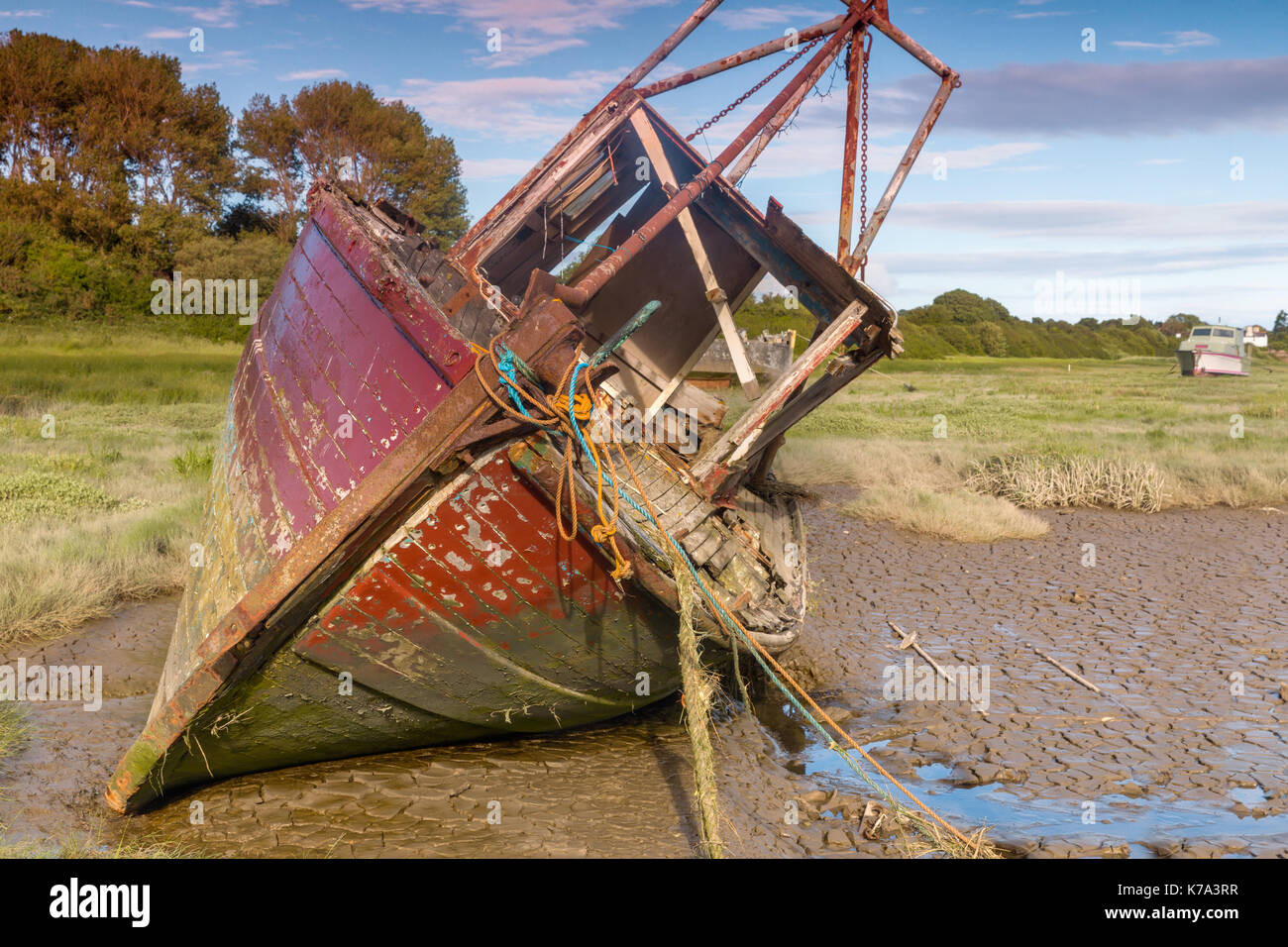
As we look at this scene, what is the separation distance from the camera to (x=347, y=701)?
4.77m

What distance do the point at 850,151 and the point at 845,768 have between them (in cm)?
401

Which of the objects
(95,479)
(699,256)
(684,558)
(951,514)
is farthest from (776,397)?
(95,479)

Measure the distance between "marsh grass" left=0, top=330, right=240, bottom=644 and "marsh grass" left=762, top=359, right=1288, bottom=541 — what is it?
26.9ft

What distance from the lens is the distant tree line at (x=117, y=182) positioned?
3150 centimetres

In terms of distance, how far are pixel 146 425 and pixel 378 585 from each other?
1552 centimetres

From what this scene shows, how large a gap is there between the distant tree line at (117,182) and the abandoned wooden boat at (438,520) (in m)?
27.8

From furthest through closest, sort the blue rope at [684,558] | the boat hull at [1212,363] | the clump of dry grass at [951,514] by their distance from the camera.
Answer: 1. the boat hull at [1212,363]
2. the clump of dry grass at [951,514]
3. the blue rope at [684,558]

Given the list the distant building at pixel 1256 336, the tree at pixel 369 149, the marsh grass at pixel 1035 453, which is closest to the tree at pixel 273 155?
the tree at pixel 369 149

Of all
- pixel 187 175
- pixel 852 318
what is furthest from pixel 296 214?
pixel 852 318

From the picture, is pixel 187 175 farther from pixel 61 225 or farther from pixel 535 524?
pixel 535 524

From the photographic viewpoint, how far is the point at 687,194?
17.8ft

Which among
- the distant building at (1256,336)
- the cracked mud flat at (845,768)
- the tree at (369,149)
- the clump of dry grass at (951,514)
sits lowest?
the cracked mud flat at (845,768)

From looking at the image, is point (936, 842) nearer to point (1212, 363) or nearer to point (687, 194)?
point (687, 194)

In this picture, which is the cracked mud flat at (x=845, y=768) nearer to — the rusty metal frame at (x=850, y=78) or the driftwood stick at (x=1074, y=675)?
the driftwood stick at (x=1074, y=675)
